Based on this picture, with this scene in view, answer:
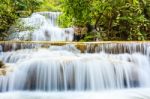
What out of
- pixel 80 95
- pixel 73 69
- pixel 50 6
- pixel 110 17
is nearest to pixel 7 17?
pixel 110 17

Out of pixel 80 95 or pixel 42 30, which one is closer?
pixel 80 95

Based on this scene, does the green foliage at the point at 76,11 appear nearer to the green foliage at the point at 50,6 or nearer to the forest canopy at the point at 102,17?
the forest canopy at the point at 102,17

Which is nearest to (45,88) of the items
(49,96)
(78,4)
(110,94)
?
(49,96)

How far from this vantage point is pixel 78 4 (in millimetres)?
12797

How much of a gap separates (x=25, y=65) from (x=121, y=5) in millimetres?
6077

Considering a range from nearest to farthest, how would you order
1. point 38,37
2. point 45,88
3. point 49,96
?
point 49,96 → point 45,88 → point 38,37

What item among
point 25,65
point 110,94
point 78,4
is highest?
point 78,4

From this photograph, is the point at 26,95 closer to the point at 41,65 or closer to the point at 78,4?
the point at 41,65

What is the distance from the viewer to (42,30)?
15.6m

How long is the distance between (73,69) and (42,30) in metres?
6.97

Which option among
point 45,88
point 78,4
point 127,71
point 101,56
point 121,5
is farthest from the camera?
point 121,5

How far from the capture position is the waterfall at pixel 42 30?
13438 millimetres

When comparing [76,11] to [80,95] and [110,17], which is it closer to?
[110,17]

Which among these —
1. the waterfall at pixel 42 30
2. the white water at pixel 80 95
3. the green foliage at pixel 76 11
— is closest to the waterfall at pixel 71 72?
the white water at pixel 80 95
